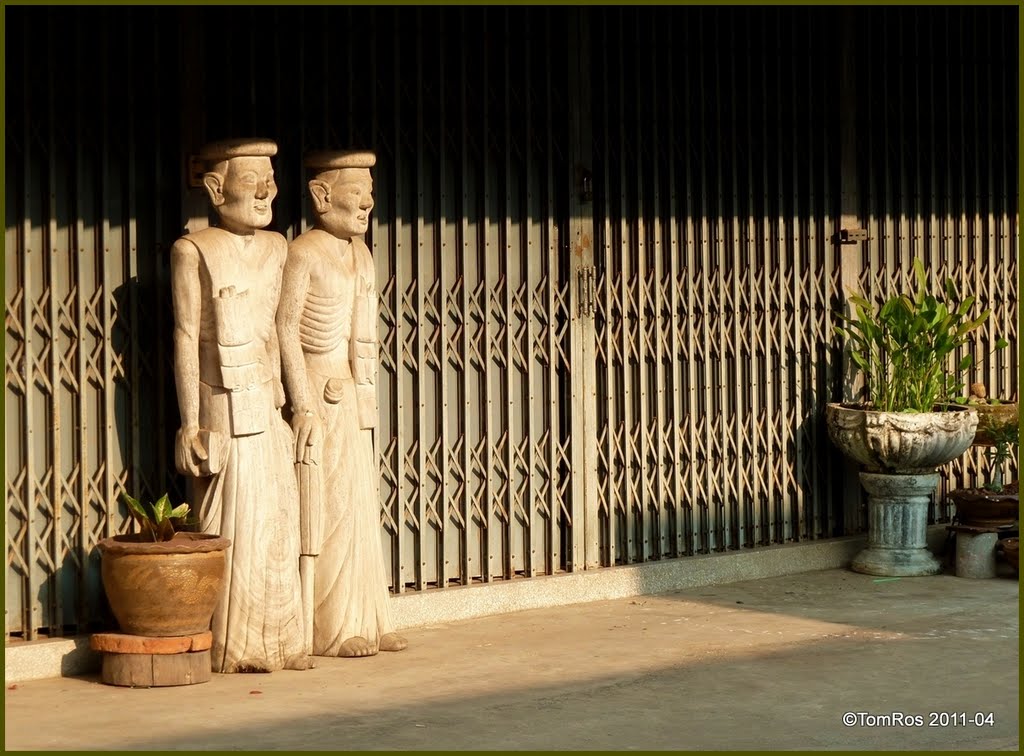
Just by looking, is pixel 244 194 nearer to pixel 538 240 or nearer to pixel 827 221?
pixel 538 240

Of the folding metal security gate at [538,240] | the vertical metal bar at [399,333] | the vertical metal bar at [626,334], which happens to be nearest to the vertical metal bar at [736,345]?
the folding metal security gate at [538,240]

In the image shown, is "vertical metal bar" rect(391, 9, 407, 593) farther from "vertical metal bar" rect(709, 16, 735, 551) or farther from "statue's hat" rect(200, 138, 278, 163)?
"vertical metal bar" rect(709, 16, 735, 551)

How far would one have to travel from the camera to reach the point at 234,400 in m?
8.35

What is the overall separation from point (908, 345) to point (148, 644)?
516cm

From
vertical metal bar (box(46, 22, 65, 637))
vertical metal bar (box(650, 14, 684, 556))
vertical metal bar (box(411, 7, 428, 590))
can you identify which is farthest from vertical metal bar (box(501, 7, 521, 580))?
vertical metal bar (box(46, 22, 65, 637))

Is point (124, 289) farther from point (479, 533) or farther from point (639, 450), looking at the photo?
point (639, 450)

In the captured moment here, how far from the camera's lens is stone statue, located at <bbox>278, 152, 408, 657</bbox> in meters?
8.68

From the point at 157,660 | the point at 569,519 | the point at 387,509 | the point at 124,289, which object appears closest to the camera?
the point at 157,660

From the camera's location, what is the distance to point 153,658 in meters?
8.09

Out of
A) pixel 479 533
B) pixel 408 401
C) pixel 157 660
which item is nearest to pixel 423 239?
pixel 408 401

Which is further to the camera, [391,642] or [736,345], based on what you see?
[736,345]

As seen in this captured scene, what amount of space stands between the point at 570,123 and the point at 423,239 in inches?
44.4

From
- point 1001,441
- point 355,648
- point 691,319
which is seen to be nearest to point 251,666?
point 355,648

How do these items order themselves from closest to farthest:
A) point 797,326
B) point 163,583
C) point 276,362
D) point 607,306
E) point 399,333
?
1. point 163,583
2. point 276,362
3. point 399,333
4. point 607,306
5. point 797,326
